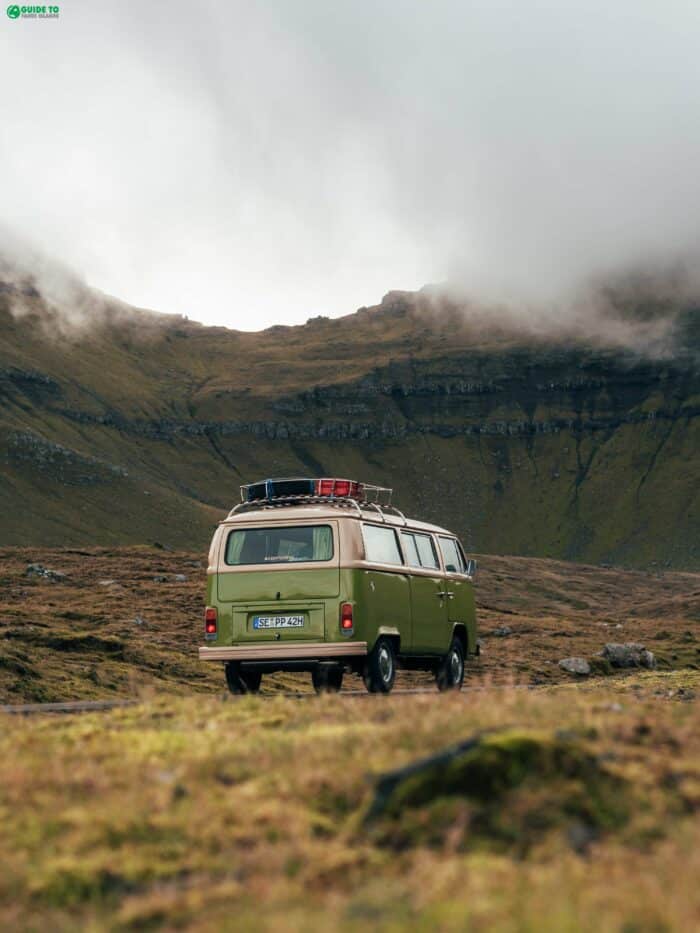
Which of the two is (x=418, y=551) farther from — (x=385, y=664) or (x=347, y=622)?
(x=347, y=622)

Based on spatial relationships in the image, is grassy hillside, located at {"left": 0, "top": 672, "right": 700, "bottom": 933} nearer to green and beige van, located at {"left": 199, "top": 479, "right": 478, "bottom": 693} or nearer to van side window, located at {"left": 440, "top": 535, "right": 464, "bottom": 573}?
green and beige van, located at {"left": 199, "top": 479, "right": 478, "bottom": 693}

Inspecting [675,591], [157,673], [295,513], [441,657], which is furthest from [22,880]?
[675,591]

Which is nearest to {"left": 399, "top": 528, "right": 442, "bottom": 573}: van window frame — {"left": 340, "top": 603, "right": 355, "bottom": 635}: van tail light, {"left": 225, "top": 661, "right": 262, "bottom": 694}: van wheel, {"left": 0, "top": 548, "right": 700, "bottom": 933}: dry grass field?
{"left": 340, "top": 603, "right": 355, "bottom": 635}: van tail light

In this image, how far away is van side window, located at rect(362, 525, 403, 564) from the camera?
18844 mm

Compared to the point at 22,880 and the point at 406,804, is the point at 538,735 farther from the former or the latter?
the point at 22,880

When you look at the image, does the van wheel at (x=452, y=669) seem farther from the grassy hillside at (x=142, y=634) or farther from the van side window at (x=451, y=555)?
the grassy hillside at (x=142, y=634)

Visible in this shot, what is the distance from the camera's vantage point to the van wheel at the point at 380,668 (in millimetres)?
18406

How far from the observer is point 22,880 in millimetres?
6301

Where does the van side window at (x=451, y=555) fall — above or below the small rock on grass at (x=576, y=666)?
above

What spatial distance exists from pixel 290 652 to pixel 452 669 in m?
4.81

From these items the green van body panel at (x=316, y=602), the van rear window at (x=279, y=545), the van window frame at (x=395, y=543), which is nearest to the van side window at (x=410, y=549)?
the van window frame at (x=395, y=543)

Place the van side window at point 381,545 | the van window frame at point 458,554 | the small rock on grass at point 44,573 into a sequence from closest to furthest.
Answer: the van side window at point 381,545, the van window frame at point 458,554, the small rock on grass at point 44,573

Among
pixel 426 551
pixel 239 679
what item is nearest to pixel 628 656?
pixel 426 551

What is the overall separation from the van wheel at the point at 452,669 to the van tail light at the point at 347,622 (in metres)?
3.96
